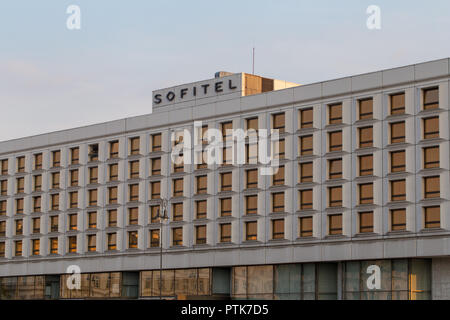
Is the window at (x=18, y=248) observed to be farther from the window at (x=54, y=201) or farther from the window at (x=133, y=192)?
the window at (x=133, y=192)

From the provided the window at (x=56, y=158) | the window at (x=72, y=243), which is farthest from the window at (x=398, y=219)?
the window at (x=56, y=158)

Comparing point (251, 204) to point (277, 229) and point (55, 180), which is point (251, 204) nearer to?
point (277, 229)

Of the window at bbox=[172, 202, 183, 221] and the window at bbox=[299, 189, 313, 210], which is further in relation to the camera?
the window at bbox=[172, 202, 183, 221]

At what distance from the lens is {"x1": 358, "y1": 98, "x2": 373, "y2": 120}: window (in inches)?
2596

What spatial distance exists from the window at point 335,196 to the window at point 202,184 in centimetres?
1401

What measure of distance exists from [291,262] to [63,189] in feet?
101

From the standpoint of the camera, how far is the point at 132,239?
81.6 meters

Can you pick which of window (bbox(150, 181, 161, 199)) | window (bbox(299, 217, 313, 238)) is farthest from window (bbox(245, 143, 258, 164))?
window (bbox(150, 181, 161, 199))

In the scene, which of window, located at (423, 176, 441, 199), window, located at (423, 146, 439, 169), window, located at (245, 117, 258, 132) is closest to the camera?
window, located at (423, 176, 441, 199)

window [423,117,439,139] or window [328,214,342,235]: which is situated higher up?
window [423,117,439,139]

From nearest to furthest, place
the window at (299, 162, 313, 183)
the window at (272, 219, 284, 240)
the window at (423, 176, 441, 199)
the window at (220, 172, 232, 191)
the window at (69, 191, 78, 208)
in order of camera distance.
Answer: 1. the window at (423, 176, 441, 199)
2. the window at (299, 162, 313, 183)
3. the window at (272, 219, 284, 240)
4. the window at (220, 172, 232, 191)
5. the window at (69, 191, 78, 208)

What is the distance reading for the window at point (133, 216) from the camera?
81.6 meters

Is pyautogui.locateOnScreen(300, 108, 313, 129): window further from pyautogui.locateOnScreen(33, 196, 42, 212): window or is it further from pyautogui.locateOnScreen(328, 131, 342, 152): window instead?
pyautogui.locateOnScreen(33, 196, 42, 212): window

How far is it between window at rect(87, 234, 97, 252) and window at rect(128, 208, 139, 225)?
207 inches
